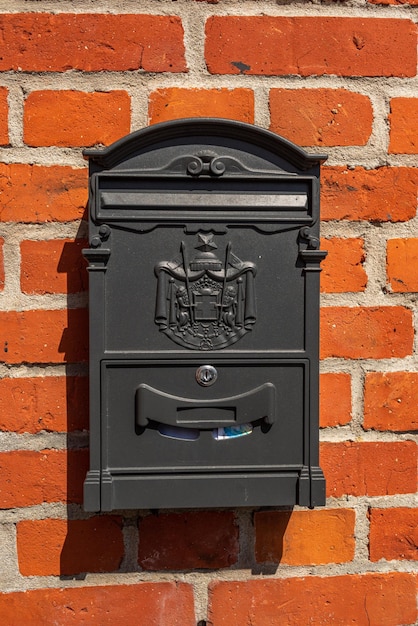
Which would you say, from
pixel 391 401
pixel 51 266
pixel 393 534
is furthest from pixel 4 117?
pixel 393 534

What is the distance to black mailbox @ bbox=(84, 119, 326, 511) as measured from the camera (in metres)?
0.98

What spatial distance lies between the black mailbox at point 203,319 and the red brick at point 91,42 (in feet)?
0.64

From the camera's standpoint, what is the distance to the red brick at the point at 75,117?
1.09m

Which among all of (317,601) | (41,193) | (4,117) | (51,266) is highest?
(4,117)

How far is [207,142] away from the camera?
100 centimetres

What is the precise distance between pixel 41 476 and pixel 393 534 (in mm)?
602

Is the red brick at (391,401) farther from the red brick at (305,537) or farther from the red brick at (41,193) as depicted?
the red brick at (41,193)

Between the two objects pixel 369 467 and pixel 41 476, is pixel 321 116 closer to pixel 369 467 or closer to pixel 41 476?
pixel 369 467

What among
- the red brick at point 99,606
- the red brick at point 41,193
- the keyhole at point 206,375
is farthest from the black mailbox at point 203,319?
the red brick at point 99,606

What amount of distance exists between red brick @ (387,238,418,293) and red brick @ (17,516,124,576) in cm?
61

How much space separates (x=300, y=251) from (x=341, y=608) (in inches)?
24.3

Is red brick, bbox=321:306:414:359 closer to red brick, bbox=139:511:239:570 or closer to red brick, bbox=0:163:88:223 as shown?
red brick, bbox=139:511:239:570

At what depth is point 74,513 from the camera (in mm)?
1113

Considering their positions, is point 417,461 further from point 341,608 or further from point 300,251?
point 300,251
